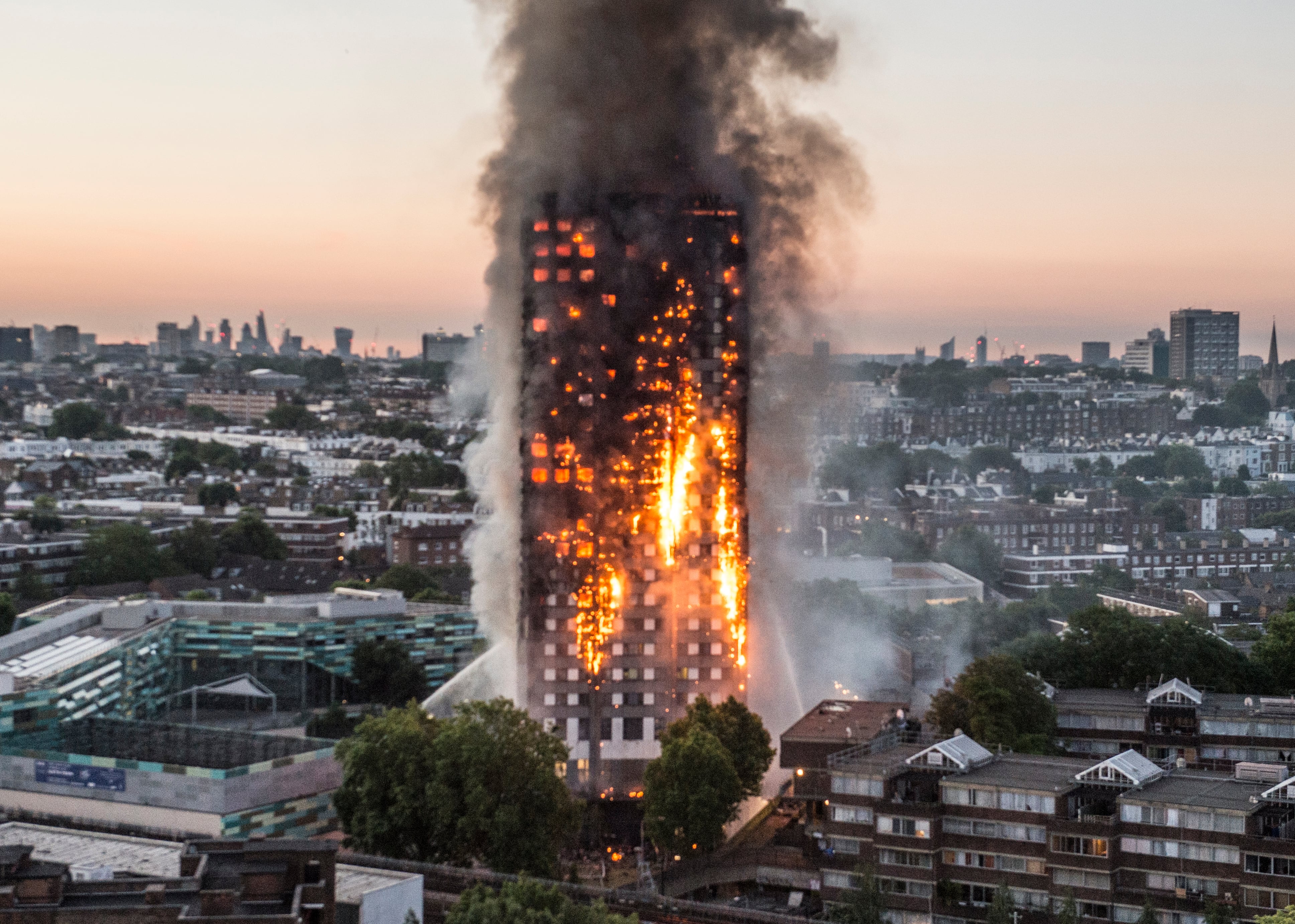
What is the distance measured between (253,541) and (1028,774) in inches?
2301

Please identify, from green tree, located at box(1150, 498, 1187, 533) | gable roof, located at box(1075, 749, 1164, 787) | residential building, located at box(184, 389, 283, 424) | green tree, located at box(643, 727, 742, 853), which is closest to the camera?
gable roof, located at box(1075, 749, 1164, 787)

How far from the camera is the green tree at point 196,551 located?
84250 millimetres

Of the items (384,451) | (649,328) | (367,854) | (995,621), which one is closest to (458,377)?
(995,621)

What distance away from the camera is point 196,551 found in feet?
278

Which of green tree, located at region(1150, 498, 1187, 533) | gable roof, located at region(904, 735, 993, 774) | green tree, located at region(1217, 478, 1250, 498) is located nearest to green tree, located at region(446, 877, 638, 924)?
gable roof, located at region(904, 735, 993, 774)

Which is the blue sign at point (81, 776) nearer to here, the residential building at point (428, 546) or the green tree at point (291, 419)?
the residential building at point (428, 546)

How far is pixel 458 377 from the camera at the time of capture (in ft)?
264

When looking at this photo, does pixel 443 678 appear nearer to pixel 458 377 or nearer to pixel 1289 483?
pixel 458 377

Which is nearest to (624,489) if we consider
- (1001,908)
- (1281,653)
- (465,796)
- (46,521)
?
(465,796)

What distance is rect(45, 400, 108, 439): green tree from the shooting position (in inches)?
6112

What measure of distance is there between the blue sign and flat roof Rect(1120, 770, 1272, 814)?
19022 mm

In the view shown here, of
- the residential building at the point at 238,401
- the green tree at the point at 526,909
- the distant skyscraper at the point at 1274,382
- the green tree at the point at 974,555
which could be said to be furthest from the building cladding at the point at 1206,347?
the green tree at the point at 526,909

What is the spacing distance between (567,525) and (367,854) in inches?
395

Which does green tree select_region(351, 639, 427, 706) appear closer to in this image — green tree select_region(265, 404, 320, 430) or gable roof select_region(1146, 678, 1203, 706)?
gable roof select_region(1146, 678, 1203, 706)
